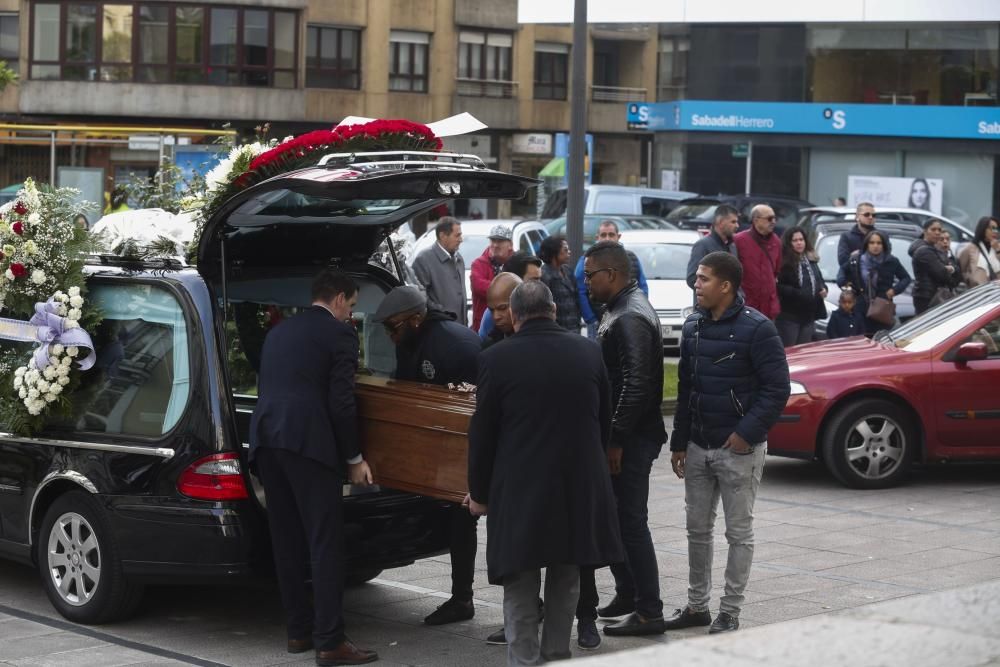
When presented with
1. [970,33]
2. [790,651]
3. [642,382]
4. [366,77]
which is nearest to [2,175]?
[366,77]

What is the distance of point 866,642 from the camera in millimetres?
3721

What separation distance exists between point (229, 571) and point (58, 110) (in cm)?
4209

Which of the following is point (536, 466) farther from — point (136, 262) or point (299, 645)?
point (136, 262)

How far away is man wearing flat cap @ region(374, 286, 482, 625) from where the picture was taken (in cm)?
751

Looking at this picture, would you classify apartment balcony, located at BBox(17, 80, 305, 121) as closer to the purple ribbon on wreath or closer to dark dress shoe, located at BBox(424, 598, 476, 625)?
the purple ribbon on wreath

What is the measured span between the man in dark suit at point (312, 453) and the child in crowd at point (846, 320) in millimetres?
9963

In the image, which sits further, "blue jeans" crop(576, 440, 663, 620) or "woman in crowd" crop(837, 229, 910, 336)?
"woman in crowd" crop(837, 229, 910, 336)

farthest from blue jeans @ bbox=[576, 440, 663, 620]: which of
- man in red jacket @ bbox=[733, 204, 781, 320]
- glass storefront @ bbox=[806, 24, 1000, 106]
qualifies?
glass storefront @ bbox=[806, 24, 1000, 106]

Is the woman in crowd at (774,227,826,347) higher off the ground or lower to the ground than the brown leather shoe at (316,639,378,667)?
higher

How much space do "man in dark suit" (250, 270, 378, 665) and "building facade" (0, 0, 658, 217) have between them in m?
38.9

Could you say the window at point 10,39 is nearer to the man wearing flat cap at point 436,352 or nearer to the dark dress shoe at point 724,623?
the man wearing flat cap at point 436,352

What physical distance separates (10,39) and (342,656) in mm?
43840

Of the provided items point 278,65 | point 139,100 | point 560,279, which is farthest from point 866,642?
point 278,65

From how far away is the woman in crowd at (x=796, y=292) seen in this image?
1489 centimetres
